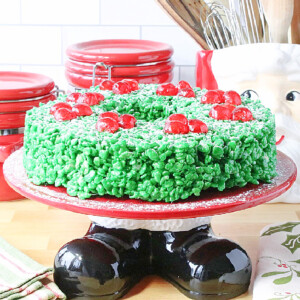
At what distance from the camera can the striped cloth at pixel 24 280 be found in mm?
793

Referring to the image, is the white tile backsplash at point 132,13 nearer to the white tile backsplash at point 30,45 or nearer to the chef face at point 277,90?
the white tile backsplash at point 30,45

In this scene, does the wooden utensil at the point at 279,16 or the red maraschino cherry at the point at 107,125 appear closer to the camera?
the red maraschino cherry at the point at 107,125

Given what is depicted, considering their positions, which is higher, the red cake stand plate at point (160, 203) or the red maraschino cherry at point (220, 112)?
the red maraschino cherry at point (220, 112)

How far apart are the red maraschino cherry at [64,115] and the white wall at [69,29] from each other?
59cm

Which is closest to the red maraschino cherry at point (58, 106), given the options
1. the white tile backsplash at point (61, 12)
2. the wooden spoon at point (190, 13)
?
the wooden spoon at point (190, 13)

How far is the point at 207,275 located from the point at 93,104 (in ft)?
0.85

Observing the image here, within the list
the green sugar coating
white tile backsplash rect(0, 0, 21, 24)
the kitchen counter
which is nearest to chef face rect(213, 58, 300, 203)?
the kitchen counter

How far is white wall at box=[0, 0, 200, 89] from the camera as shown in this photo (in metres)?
1.36

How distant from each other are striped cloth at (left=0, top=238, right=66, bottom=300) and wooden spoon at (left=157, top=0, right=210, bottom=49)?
17.5 inches

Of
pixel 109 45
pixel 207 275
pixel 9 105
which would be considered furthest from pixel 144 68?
pixel 207 275

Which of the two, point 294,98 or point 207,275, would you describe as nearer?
point 207,275

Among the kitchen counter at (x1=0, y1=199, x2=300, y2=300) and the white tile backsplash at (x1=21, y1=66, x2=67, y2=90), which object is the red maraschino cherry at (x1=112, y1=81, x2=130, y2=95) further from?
the white tile backsplash at (x1=21, y1=66, x2=67, y2=90)

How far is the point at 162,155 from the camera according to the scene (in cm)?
72

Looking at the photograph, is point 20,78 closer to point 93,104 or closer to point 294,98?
point 93,104
